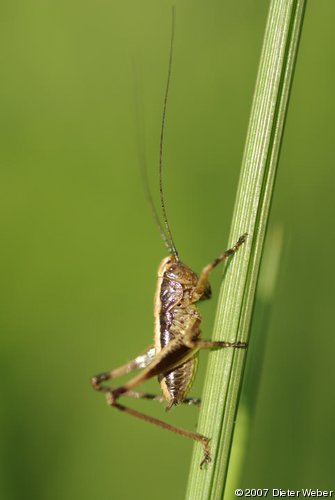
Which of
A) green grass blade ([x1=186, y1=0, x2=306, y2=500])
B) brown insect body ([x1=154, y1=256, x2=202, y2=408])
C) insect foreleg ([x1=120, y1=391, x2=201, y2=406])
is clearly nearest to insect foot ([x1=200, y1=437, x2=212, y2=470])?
green grass blade ([x1=186, y1=0, x2=306, y2=500])

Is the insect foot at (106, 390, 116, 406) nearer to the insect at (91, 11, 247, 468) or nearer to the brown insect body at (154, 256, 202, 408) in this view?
the insect at (91, 11, 247, 468)

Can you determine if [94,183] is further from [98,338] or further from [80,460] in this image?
[80,460]

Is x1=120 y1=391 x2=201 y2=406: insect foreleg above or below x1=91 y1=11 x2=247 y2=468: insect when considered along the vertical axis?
below

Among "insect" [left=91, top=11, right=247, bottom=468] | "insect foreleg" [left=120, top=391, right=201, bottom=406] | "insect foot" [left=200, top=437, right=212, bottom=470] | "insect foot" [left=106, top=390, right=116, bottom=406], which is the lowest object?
"insect foot" [left=200, top=437, right=212, bottom=470]

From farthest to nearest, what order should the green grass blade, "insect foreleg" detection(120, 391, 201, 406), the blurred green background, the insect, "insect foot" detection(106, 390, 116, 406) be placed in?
1. the blurred green background
2. "insect foreleg" detection(120, 391, 201, 406)
3. the insect
4. "insect foot" detection(106, 390, 116, 406)
5. the green grass blade

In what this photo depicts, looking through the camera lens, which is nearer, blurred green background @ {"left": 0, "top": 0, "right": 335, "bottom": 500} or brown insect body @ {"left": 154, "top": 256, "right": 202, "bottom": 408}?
brown insect body @ {"left": 154, "top": 256, "right": 202, "bottom": 408}

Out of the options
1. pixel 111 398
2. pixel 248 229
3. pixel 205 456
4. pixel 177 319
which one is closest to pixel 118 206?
pixel 177 319

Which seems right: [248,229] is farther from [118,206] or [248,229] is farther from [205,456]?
[118,206]
